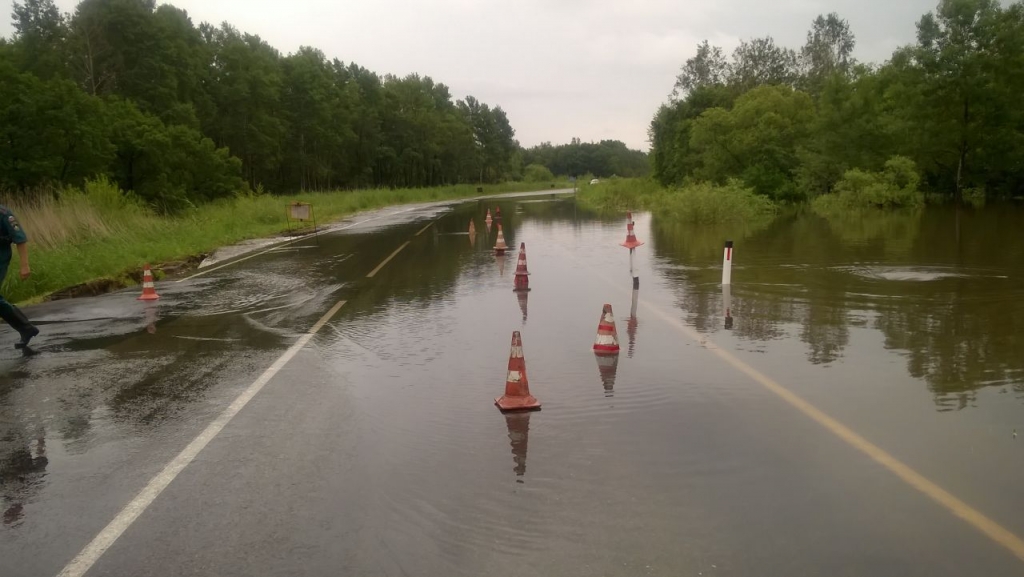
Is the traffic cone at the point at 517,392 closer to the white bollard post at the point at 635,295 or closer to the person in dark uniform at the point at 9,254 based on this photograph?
the white bollard post at the point at 635,295

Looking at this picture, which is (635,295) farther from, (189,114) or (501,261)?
(189,114)

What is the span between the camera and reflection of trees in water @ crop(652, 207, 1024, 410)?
26.6ft

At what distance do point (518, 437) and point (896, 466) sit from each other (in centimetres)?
245

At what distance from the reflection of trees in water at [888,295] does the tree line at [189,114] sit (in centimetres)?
2439

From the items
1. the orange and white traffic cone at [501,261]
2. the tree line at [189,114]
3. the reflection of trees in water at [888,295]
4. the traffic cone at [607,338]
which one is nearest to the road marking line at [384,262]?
the orange and white traffic cone at [501,261]

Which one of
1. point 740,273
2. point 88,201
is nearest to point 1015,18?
point 740,273

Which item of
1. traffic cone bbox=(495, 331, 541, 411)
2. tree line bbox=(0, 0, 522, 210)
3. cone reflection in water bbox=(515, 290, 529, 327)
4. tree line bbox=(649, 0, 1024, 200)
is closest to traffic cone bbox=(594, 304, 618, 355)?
traffic cone bbox=(495, 331, 541, 411)

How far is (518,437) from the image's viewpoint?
228 inches

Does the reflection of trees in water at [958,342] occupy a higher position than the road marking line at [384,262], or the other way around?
the reflection of trees in water at [958,342]

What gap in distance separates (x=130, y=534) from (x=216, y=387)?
327cm

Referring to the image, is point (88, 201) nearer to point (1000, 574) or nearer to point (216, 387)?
point (216, 387)

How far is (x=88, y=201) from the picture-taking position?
2459 centimetres

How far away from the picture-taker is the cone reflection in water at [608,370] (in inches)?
282

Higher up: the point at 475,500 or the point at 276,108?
the point at 276,108
